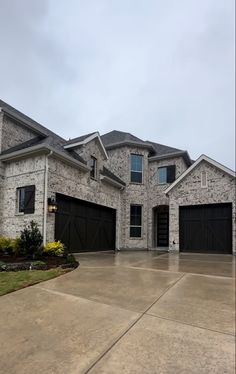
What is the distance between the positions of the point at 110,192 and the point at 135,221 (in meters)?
3.24

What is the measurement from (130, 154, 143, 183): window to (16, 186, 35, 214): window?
8.38m

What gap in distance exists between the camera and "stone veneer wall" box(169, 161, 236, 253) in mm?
14156

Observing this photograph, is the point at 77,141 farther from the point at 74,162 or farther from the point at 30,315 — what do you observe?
the point at 30,315

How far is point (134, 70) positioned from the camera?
46.8 ft

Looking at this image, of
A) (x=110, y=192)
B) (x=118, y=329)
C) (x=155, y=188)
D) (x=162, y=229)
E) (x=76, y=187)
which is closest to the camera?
(x=118, y=329)

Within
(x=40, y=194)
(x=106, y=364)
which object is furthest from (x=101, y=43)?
(x=106, y=364)

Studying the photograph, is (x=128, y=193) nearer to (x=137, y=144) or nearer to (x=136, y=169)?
(x=136, y=169)

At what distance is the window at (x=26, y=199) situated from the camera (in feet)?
36.5

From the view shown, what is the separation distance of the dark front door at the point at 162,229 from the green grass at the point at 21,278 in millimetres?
13471

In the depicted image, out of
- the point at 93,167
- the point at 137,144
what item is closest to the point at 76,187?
the point at 93,167

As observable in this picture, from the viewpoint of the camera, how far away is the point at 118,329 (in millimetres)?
3293

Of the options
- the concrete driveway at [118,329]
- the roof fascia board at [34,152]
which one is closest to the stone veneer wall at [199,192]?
the roof fascia board at [34,152]

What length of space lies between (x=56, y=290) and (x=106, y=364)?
276cm

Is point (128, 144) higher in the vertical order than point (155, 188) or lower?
higher
